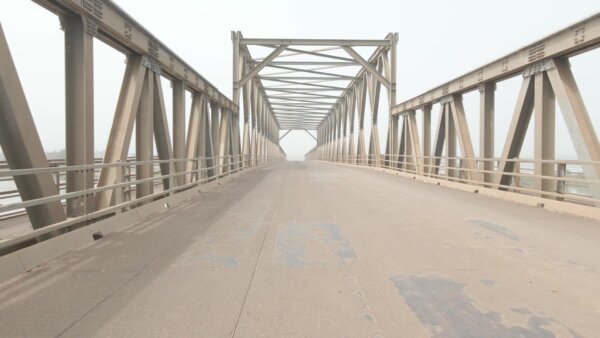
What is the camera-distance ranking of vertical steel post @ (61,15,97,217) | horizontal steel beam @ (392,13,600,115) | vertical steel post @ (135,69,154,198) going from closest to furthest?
1. vertical steel post @ (61,15,97,217)
2. horizontal steel beam @ (392,13,600,115)
3. vertical steel post @ (135,69,154,198)

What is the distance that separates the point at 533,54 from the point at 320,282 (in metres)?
8.58

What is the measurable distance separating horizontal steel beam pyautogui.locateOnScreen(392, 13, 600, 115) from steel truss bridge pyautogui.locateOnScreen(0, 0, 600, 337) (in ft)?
0.16

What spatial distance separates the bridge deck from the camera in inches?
118

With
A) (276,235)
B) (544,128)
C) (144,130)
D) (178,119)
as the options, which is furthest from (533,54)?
(178,119)

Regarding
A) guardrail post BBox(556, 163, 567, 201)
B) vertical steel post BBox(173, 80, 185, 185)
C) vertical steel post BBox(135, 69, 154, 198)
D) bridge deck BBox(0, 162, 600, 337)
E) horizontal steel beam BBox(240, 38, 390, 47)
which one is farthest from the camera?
horizontal steel beam BBox(240, 38, 390, 47)

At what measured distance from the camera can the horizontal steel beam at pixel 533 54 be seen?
7.76 meters

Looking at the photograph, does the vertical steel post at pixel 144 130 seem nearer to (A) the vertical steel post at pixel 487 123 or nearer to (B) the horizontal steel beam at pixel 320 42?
(A) the vertical steel post at pixel 487 123

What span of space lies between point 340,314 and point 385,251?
6.78 ft

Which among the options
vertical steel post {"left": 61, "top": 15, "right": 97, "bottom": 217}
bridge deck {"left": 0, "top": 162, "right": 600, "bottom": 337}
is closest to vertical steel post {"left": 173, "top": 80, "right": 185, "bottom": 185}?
bridge deck {"left": 0, "top": 162, "right": 600, "bottom": 337}

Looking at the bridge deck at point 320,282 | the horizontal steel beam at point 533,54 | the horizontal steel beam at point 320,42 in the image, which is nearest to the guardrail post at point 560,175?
the bridge deck at point 320,282

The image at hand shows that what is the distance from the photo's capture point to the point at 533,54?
30.5 feet

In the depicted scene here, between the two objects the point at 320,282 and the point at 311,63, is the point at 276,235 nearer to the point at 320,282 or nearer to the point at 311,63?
the point at 320,282

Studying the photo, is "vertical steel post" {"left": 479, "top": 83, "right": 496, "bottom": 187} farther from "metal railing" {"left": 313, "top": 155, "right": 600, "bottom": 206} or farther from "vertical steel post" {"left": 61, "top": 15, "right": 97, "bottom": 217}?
"vertical steel post" {"left": 61, "top": 15, "right": 97, "bottom": 217}

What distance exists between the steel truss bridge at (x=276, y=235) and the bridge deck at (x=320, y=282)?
0.08 feet
